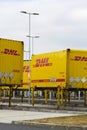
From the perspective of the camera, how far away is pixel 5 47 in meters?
31.4

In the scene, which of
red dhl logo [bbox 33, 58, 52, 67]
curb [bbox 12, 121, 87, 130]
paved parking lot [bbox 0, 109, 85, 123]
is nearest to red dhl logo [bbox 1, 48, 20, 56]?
red dhl logo [bbox 33, 58, 52, 67]

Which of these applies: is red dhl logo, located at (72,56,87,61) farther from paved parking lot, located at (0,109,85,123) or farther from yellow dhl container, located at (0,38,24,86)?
paved parking lot, located at (0,109,85,123)

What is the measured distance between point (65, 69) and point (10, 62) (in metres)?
4.14

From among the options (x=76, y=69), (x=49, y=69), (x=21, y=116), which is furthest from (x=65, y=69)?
(x=21, y=116)

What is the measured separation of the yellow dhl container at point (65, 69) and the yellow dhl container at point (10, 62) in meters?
2.90

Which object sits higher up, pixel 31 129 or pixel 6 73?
pixel 6 73

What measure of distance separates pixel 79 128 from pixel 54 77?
18016 millimetres

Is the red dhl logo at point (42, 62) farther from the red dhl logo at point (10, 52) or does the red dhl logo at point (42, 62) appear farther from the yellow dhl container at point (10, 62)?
the red dhl logo at point (10, 52)

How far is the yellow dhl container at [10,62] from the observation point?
31.2m

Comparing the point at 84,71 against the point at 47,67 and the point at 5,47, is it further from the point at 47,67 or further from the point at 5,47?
the point at 5,47

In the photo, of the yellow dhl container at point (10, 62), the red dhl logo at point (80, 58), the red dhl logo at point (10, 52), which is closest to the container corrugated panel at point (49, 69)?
the red dhl logo at point (80, 58)

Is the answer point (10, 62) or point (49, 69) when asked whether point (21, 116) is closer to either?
point (10, 62)

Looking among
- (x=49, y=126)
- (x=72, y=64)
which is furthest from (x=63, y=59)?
(x=49, y=126)

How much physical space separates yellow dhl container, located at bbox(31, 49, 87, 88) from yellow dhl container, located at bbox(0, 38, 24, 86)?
9.50 ft
